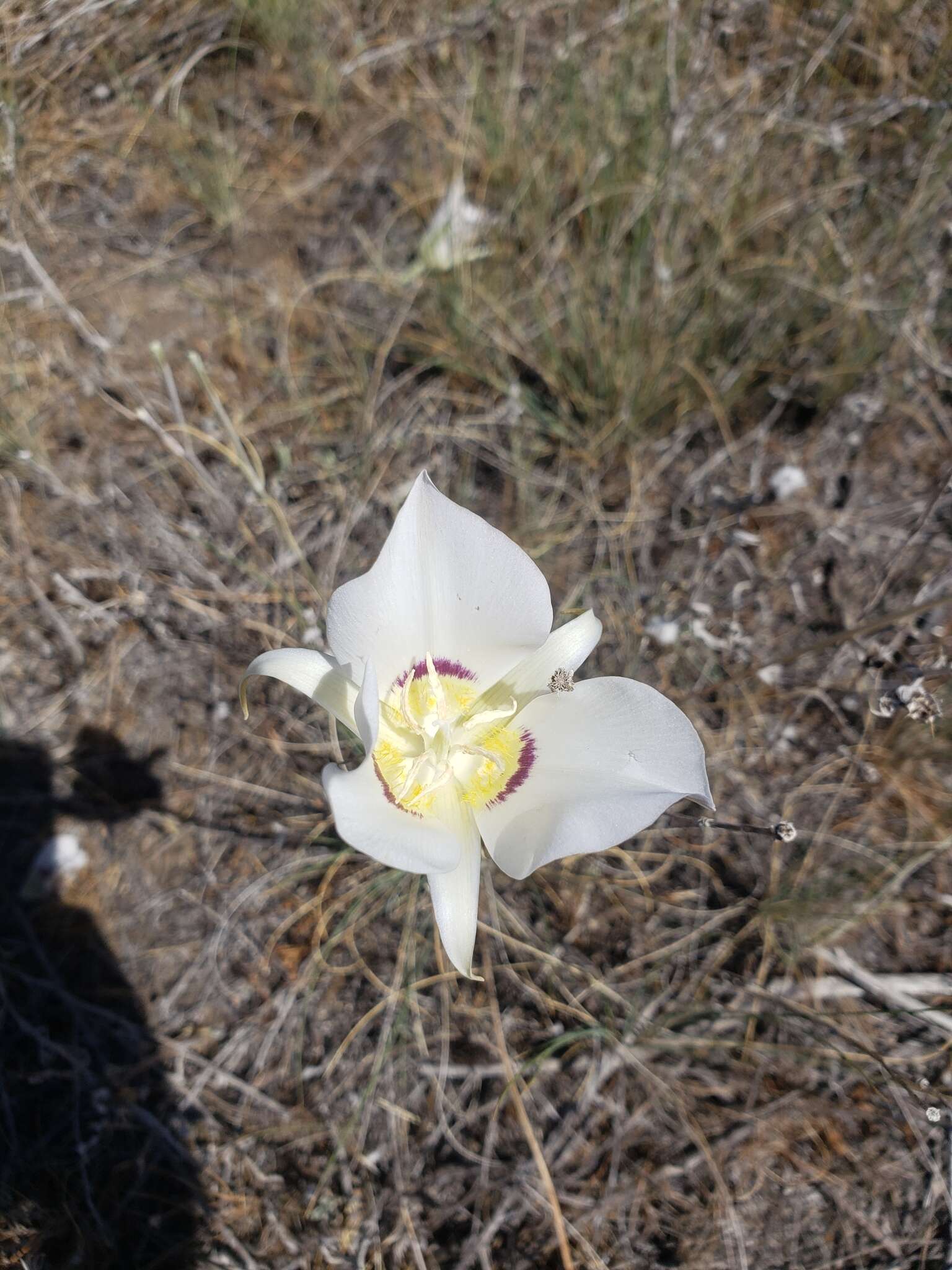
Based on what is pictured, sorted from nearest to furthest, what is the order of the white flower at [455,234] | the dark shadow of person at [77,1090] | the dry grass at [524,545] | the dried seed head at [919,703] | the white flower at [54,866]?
1. the dried seed head at [919,703]
2. the dark shadow of person at [77,1090]
3. the dry grass at [524,545]
4. the white flower at [54,866]
5. the white flower at [455,234]

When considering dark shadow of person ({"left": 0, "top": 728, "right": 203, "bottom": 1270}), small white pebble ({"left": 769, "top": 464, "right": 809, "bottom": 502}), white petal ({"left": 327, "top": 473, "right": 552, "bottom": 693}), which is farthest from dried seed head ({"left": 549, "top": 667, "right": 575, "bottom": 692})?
dark shadow of person ({"left": 0, "top": 728, "right": 203, "bottom": 1270})

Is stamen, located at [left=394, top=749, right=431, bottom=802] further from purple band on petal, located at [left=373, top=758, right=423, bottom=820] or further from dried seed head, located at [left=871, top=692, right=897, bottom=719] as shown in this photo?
dried seed head, located at [left=871, top=692, right=897, bottom=719]

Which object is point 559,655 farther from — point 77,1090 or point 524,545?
point 77,1090

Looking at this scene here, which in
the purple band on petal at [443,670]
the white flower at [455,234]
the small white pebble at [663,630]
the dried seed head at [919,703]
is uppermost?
the white flower at [455,234]

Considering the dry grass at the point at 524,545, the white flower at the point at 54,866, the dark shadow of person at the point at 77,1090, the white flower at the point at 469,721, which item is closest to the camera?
the white flower at the point at 469,721

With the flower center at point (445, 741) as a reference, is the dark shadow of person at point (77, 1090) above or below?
below

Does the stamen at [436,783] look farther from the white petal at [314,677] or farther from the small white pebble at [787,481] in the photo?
the small white pebble at [787,481]

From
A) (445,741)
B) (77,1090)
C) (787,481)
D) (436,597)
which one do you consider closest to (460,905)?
(445,741)

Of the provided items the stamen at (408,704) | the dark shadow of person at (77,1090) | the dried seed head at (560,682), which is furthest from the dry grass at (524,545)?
the dried seed head at (560,682)
